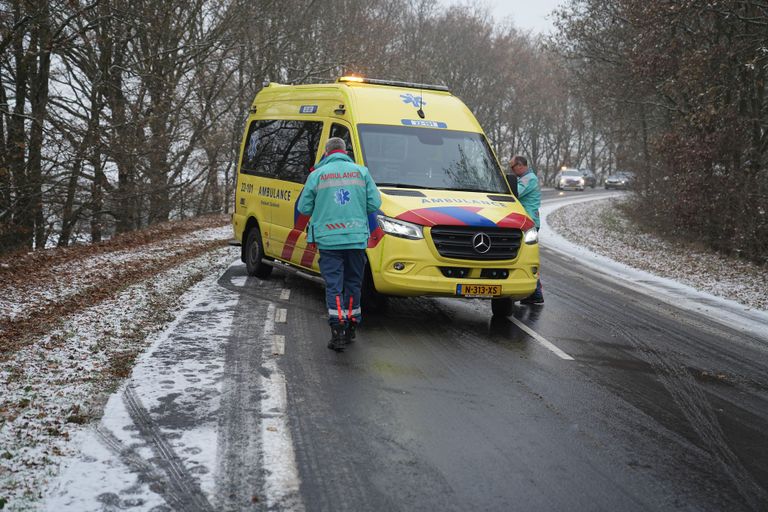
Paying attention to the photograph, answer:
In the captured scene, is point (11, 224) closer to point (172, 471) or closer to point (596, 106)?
point (172, 471)

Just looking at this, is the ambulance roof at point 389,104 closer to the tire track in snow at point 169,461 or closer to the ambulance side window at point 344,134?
the ambulance side window at point 344,134

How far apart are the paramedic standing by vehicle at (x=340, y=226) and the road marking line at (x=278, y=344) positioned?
448mm

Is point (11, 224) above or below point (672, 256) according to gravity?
above

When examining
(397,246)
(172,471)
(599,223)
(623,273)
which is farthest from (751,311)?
(599,223)

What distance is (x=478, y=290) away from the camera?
802 centimetres

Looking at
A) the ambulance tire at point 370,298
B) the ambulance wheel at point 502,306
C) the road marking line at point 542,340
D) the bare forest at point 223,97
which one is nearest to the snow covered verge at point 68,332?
the ambulance tire at point 370,298

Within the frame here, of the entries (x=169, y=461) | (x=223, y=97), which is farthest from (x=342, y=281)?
(x=223, y=97)

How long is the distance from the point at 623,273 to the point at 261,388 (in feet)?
37.0

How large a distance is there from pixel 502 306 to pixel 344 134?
276 centimetres

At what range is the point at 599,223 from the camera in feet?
94.1

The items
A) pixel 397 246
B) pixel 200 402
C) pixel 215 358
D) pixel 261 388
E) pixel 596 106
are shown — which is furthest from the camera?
pixel 596 106

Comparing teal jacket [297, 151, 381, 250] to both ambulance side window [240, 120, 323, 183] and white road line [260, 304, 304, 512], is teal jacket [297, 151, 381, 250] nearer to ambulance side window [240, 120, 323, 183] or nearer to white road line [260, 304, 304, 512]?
white road line [260, 304, 304, 512]

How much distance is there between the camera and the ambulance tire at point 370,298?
8.16 m

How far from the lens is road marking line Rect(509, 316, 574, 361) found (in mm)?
7289
